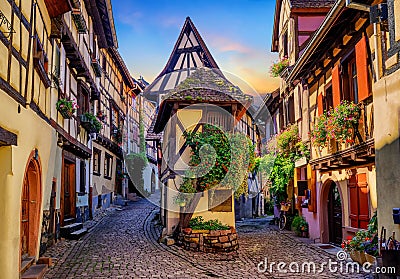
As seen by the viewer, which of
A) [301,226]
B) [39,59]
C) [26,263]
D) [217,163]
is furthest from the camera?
[301,226]

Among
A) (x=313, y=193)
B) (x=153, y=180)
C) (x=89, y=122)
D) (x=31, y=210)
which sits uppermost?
(x=89, y=122)

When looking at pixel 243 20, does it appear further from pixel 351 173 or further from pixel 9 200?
pixel 9 200

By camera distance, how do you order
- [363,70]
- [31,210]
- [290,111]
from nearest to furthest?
[31,210] → [363,70] → [290,111]

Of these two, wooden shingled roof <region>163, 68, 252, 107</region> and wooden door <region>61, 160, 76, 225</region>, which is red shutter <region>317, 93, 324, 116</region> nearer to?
wooden shingled roof <region>163, 68, 252, 107</region>

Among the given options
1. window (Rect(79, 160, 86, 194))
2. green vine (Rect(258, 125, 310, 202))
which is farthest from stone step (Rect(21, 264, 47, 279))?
green vine (Rect(258, 125, 310, 202))

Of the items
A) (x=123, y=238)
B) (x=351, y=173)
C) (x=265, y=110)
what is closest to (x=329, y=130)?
(x=351, y=173)

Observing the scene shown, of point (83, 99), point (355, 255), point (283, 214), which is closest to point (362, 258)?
point (355, 255)

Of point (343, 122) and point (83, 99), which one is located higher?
point (83, 99)

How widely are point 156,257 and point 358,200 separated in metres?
4.61

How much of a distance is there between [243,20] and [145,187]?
1655 centimetres

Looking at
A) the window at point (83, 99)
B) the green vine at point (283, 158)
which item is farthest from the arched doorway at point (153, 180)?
the window at point (83, 99)

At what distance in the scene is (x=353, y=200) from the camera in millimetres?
9992

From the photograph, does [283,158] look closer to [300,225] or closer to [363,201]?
[300,225]

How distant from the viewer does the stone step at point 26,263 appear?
23.1 feet
